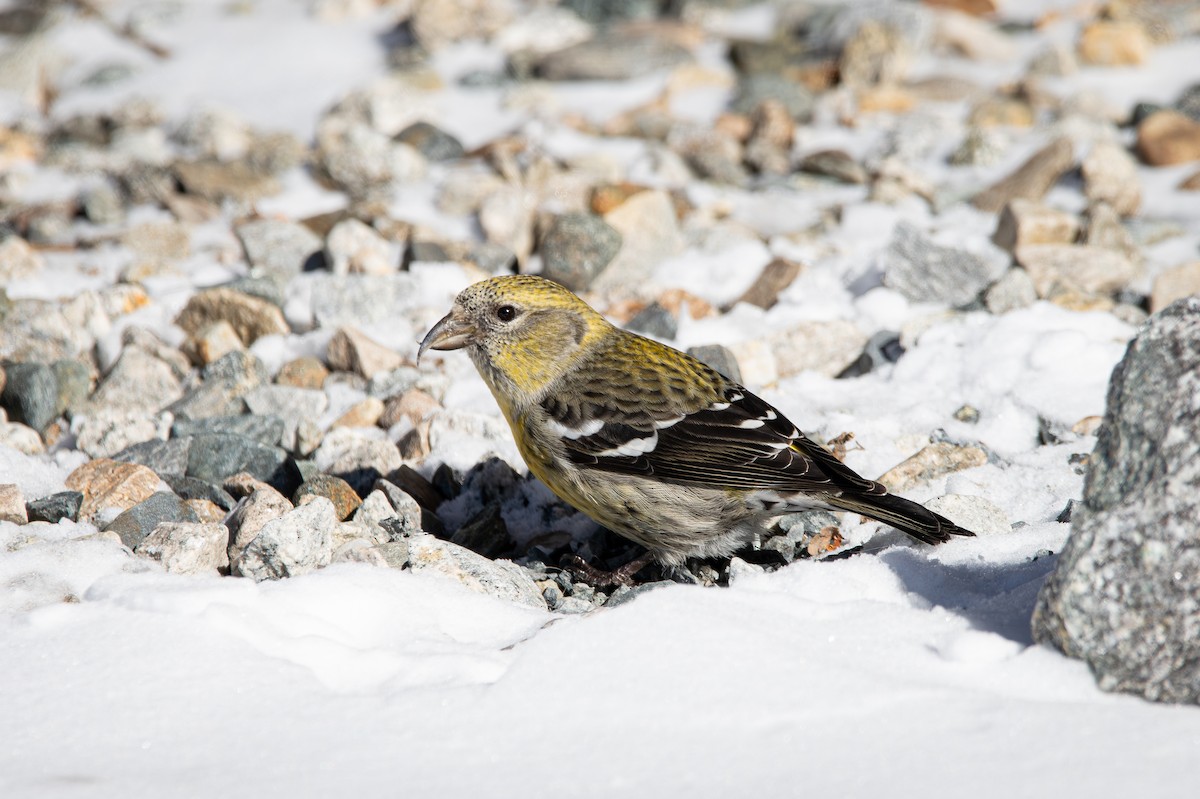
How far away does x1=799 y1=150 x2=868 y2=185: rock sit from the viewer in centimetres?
855

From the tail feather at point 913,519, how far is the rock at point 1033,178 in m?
4.37

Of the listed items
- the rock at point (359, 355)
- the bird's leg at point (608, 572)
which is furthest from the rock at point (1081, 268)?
the rock at point (359, 355)

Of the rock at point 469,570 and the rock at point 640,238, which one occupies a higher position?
the rock at point 640,238

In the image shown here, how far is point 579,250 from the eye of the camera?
725 centimetres

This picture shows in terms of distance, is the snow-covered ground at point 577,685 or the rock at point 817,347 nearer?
the snow-covered ground at point 577,685

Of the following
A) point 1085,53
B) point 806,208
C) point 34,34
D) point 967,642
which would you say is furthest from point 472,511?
point 34,34

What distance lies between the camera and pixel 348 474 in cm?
534

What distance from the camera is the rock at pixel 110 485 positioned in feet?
15.5

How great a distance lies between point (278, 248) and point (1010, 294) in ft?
14.5

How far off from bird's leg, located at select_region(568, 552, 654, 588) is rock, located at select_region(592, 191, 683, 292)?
9.25 feet

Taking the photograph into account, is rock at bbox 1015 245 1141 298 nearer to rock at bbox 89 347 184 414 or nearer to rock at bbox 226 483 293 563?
rock at bbox 226 483 293 563

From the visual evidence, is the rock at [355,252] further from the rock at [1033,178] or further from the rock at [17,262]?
the rock at [1033,178]

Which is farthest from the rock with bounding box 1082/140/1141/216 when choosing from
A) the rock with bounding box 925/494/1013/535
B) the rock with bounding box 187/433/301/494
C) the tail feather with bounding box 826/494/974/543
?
the rock with bounding box 187/433/301/494

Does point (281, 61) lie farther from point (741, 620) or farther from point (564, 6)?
point (741, 620)
